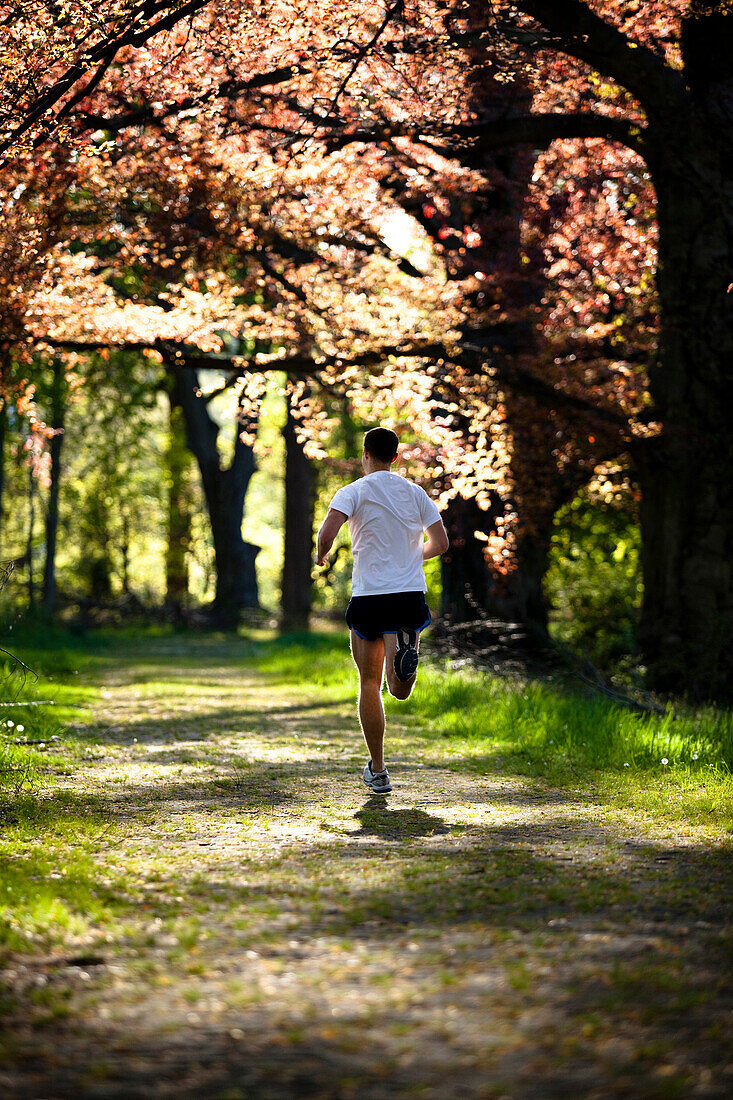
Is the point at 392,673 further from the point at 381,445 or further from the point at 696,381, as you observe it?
the point at 696,381

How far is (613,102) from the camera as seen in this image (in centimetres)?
1117

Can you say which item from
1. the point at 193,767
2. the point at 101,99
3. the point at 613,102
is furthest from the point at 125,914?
the point at 613,102

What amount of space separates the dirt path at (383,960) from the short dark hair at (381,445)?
6.77ft

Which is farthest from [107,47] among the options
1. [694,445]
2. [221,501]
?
[221,501]

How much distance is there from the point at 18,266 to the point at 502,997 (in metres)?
7.75

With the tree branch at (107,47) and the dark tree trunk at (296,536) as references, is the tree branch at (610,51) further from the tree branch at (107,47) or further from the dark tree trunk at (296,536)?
the dark tree trunk at (296,536)

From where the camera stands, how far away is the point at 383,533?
6824 mm

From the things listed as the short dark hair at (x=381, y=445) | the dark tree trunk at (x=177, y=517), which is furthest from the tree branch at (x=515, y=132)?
the dark tree trunk at (x=177, y=517)

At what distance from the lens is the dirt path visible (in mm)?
2725

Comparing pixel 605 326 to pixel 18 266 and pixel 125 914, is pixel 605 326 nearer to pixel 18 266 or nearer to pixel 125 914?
pixel 18 266

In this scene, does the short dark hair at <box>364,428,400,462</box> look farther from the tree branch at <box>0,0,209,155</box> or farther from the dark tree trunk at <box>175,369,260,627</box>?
the dark tree trunk at <box>175,369,260,627</box>

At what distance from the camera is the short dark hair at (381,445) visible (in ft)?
23.1

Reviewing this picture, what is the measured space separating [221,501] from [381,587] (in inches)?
920

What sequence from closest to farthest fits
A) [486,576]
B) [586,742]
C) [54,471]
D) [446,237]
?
[586,742], [446,237], [486,576], [54,471]
